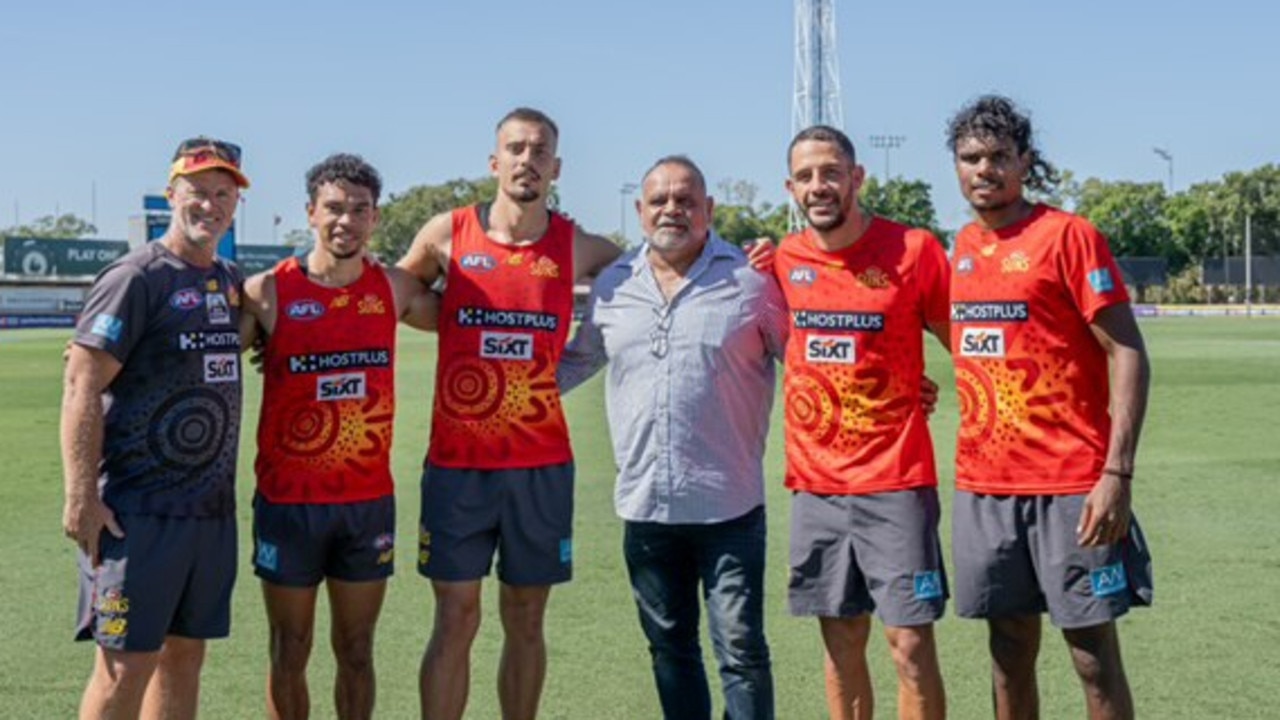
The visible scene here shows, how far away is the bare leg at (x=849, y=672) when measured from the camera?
5012 millimetres

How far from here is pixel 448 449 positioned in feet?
17.8

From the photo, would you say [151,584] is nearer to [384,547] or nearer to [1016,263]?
[384,547]

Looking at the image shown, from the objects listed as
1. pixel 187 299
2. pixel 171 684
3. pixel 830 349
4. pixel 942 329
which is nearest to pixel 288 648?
pixel 171 684

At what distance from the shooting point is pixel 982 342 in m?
4.91

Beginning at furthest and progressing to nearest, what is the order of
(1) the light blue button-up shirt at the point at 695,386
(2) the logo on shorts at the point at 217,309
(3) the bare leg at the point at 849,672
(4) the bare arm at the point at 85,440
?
(1) the light blue button-up shirt at the point at 695,386
(3) the bare leg at the point at 849,672
(2) the logo on shorts at the point at 217,309
(4) the bare arm at the point at 85,440

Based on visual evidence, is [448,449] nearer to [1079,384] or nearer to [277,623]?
[277,623]

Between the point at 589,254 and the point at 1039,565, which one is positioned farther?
the point at 589,254

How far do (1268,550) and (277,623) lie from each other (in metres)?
6.27

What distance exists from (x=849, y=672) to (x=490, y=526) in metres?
1.46

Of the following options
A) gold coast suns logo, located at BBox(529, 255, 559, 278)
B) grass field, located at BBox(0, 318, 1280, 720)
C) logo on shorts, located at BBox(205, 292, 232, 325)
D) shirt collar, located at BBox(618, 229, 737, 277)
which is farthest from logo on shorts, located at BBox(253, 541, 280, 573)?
shirt collar, located at BBox(618, 229, 737, 277)

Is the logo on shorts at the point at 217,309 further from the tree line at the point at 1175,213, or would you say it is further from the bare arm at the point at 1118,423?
the tree line at the point at 1175,213

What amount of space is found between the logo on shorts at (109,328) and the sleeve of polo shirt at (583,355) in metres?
1.68

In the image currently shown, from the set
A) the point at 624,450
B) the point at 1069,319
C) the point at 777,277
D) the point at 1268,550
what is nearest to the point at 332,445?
the point at 624,450

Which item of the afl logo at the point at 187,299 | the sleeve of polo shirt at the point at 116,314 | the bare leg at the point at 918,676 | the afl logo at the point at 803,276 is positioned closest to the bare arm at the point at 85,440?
the sleeve of polo shirt at the point at 116,314
